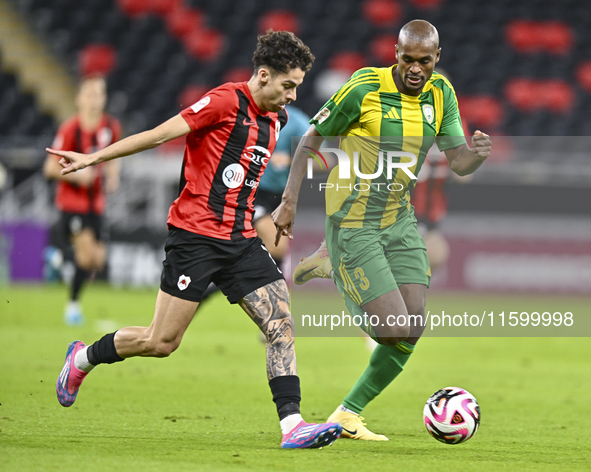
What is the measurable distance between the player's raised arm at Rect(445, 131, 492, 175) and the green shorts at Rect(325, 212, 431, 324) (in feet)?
1.31

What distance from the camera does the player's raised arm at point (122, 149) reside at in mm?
3866

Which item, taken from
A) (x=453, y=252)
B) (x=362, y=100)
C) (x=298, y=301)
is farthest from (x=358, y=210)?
(x=453, y=252)

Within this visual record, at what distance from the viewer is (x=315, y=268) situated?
17.2 feet

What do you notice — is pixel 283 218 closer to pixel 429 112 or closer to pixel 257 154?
pixel 257 154

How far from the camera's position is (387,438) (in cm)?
453

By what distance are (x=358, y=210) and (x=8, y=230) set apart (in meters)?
11.0

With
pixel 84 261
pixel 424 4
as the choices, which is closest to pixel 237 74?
pixel 424 4

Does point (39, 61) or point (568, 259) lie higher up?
point (39, 61)

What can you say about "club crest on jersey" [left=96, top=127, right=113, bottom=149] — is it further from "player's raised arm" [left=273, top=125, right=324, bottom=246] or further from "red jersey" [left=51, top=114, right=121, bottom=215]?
"player's raised arm" [left=273, top=125, right=324, bottom=246]

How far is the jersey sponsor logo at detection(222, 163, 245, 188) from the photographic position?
4262mm

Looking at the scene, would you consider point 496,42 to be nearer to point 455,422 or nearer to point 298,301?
point 298,301

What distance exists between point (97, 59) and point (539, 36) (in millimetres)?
9997

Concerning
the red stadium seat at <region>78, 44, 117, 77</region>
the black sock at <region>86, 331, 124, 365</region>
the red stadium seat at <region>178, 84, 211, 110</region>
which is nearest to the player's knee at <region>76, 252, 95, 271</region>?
the black sock at <region>86, 331, 124, 365</region>

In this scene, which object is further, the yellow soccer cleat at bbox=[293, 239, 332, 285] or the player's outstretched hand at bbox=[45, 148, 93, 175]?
the yellow soccer cleat at bbox=[293, 239, 332, 285]
